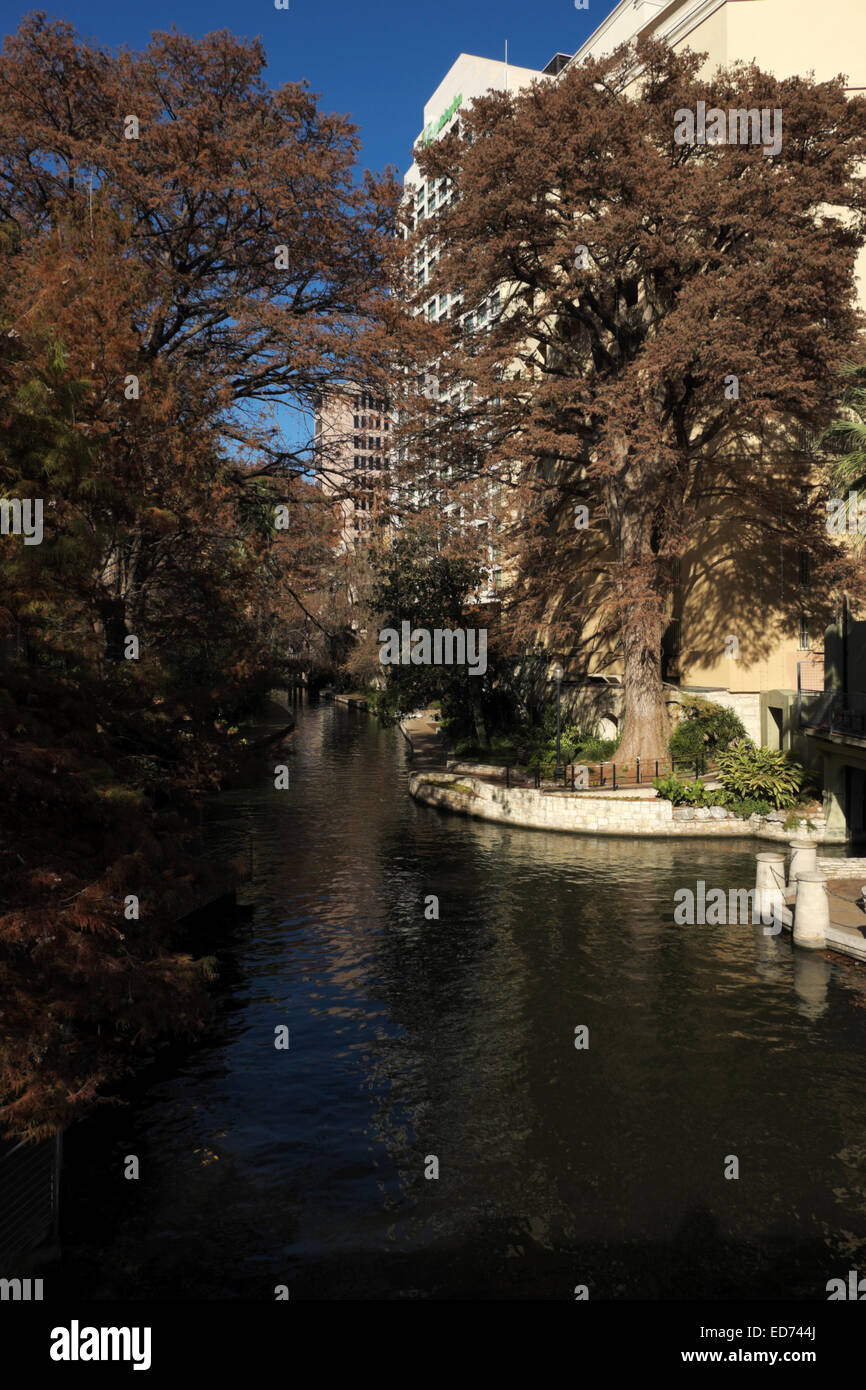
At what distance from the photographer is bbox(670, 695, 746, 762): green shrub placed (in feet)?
108

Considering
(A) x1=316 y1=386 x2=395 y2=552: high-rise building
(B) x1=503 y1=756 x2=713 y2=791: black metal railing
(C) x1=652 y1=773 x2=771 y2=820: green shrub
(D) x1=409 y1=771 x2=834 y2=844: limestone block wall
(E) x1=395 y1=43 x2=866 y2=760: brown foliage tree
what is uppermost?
(E) x1=395 y1=43 x2=866 y2=760: brown foliage tree

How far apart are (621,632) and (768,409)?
9359 mm

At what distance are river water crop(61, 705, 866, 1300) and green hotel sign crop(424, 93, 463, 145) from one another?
320 feet

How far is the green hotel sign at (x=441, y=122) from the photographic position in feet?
326

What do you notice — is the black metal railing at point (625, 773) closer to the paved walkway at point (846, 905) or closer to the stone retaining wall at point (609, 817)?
the stone retaining wall at point (609, 817)

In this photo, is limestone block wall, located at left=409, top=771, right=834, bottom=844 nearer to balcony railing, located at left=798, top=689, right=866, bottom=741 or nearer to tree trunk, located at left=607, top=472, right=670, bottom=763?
tree trunk, located at left=607, top=472, right=670, bottom=763

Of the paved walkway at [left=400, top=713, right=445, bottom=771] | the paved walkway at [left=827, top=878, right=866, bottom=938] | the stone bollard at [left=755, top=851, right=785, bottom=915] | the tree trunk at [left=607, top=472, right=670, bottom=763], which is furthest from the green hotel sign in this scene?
the stone bollard at [left=755, top=851, right=785, bottom=915]

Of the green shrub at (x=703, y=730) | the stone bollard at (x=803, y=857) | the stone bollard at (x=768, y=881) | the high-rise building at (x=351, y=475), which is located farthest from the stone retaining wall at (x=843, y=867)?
the high-rise building at (x=351, y=475)

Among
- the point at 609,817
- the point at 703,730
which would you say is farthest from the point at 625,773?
the point at 703,730

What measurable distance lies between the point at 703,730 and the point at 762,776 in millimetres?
4309

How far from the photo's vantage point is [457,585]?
3925cm

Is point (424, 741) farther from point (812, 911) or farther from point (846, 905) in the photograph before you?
point (812, 911)

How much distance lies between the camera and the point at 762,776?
29500mm

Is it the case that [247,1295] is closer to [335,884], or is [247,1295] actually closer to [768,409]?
[335,884]
